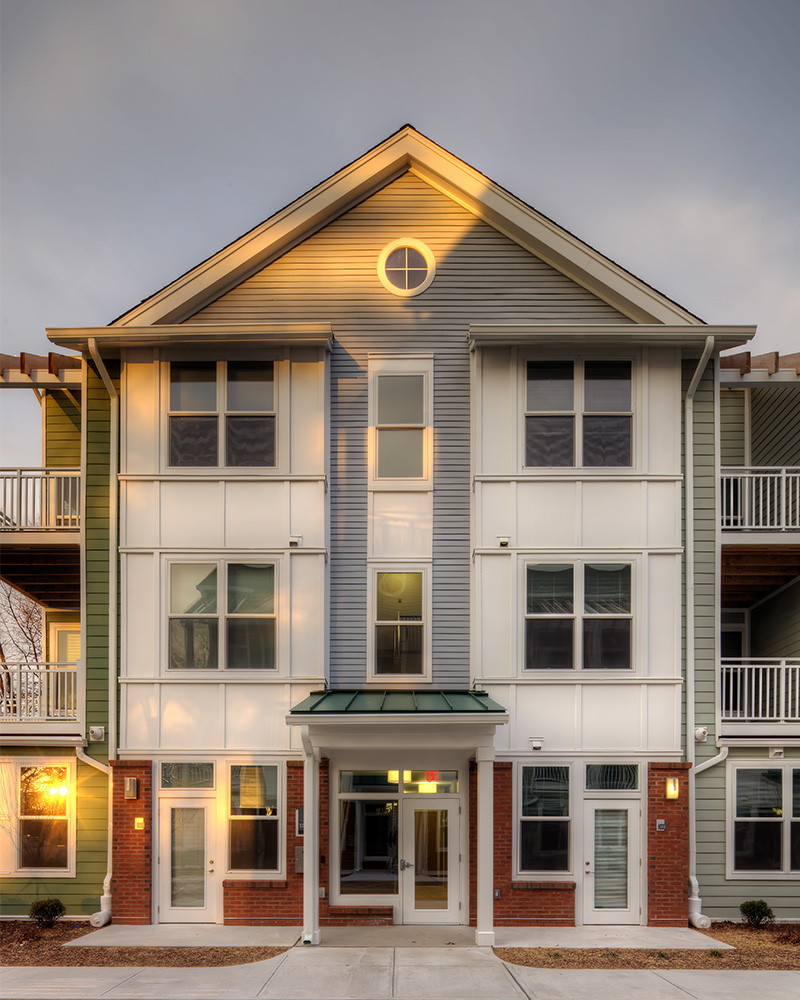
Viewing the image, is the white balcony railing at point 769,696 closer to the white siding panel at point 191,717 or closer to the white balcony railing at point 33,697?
the white siding panel at point 191,717

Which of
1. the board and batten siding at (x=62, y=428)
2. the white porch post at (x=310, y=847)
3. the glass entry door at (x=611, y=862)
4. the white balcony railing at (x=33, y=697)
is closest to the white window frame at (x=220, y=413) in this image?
the board and batten siding at (x=62, y=428)

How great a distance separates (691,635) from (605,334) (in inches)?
200

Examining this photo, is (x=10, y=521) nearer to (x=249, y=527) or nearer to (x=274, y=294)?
(x=249, y=527)

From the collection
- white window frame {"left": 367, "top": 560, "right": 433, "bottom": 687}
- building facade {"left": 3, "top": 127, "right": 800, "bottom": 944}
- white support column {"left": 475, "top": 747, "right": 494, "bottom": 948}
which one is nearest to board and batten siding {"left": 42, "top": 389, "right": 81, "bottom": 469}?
→ building facade {"left": 3, "top": 127, "right": 800, "bottom": 944}

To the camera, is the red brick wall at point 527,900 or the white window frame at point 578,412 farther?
the white window frame at point 578,412

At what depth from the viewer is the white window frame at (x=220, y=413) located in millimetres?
11719

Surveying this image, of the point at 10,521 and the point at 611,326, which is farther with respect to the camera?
the point at 10,521

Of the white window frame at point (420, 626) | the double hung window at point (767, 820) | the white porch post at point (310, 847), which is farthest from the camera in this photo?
the white window frame at point (420, 626)

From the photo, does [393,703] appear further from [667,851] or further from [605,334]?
[605,334]

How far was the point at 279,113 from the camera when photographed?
1684cm

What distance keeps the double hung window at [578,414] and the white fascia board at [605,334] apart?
0.48 metres

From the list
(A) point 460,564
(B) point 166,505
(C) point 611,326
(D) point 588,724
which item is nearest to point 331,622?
(A) point 460,564

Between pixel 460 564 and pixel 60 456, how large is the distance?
793 centimetres

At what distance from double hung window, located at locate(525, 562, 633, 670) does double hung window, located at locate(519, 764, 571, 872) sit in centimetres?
171
